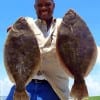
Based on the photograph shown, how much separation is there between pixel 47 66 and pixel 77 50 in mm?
877

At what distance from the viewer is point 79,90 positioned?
13242 millimetres

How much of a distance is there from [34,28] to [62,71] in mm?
736

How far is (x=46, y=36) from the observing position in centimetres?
1418

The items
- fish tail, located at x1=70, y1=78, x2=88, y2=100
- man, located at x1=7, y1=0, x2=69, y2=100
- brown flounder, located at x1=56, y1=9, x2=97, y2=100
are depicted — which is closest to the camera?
fish tail, located at x1=70, y1=78, x2=88, y2=100

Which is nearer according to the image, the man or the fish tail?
the fish tail

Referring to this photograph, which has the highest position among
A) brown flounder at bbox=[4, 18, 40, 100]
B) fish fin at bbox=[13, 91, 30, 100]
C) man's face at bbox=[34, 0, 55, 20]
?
man's face at bbox=[34, 0, 55, 20]

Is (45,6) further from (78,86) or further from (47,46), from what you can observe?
(78,86)

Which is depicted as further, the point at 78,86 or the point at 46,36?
the point at 46,36

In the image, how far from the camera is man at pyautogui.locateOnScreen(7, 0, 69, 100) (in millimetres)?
14078

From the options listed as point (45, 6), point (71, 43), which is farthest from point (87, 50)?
point (45, 6)

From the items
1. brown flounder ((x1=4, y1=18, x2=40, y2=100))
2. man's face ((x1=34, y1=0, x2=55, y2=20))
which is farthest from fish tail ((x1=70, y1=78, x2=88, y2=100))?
man's face ((x1=34, y1=0, x2=55, y2=20))

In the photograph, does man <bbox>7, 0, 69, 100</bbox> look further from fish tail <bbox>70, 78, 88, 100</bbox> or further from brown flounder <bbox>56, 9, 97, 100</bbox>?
fish tail <bbox>70, 78, 88, 100</bbox>

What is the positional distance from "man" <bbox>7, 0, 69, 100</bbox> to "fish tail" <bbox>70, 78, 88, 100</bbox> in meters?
0.81

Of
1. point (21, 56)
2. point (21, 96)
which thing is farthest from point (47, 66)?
point (21, 96)
